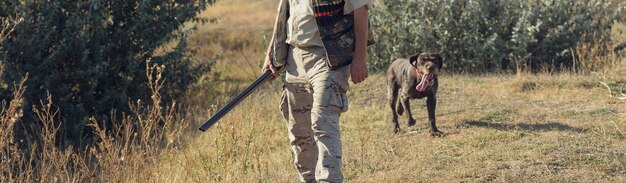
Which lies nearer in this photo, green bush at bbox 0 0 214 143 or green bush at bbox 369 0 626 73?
green bush at bbox 0 0 214 143

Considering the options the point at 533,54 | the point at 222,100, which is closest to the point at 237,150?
the point at 222,100

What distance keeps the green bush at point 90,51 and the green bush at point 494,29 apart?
3.11 metres

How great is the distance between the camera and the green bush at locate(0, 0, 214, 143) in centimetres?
1149

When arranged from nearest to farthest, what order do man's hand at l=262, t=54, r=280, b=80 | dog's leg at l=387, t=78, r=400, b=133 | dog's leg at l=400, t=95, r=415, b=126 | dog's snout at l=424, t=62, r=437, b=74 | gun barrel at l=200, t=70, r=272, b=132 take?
gun barrel at l=200, t=70, r=272, b=132 → man's hand at l=262, t=54, r=280, b=80 → dog's snout at l=424, t=62, r=437, b=74 → dog's leg at l=400, t=95, r=415, b=126 → dog's leg at l=387, t=78, r=400, b=133

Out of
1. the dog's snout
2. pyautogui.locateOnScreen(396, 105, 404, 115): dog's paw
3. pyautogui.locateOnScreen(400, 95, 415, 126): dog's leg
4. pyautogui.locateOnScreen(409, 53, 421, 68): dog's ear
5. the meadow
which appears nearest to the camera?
the meadow

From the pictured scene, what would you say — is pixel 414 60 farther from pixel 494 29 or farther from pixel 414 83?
pixel 494 29

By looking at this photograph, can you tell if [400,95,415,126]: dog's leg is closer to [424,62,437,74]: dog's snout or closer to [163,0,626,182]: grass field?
[163,0,626,182]: grass field

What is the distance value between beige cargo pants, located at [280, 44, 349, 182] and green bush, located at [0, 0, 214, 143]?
5.72m

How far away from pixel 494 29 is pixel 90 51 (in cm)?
573

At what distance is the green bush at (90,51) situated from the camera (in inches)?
452

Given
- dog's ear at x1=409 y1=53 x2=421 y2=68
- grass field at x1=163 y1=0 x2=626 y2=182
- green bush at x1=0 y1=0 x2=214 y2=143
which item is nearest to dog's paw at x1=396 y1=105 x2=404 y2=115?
grass field at x1=163 y1=0 x2=626 y2=182

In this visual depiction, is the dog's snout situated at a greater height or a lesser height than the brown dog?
greater

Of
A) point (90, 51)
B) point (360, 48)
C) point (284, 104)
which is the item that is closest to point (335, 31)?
point (360, 48)

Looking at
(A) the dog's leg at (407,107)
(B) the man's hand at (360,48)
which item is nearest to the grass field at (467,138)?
(A) the dog's leg at (407,107)
